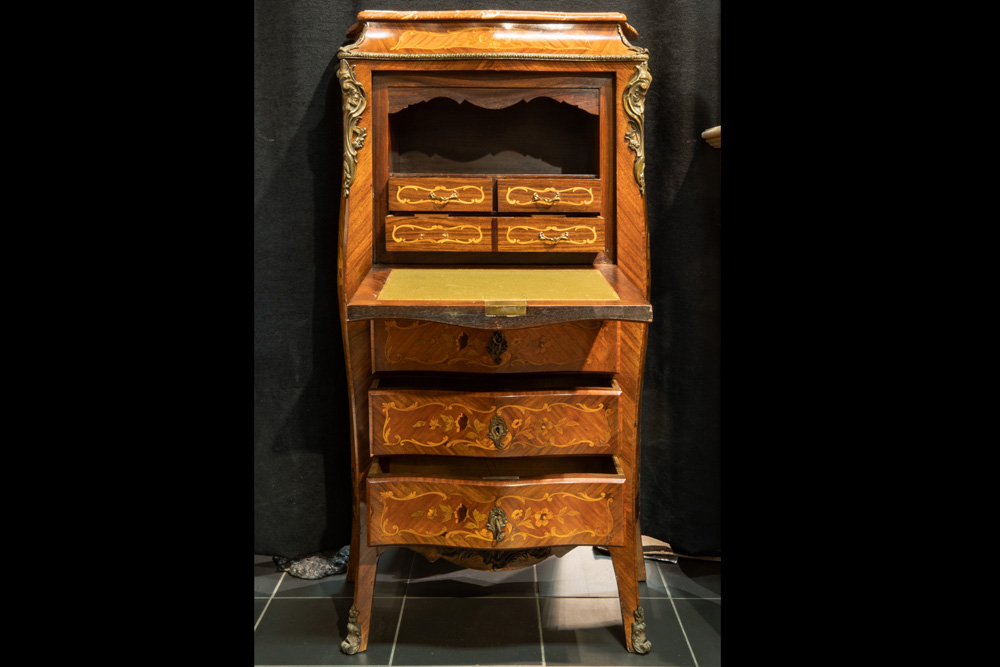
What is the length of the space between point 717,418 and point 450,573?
105 cm

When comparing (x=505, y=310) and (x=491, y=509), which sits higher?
(x=505, y=310)

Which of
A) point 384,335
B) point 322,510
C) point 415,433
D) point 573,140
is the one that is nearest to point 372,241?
point 384,335

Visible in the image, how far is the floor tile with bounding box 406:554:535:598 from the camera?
2.39 m

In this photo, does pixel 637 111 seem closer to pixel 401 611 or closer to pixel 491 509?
pixel 491 509

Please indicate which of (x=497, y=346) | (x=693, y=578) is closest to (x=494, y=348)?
(x=497, y=346)

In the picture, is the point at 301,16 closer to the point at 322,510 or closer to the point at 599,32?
the point at 599,32

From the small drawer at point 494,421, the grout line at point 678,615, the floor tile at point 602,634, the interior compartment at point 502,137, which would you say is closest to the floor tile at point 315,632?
the floor tile at point 602,634

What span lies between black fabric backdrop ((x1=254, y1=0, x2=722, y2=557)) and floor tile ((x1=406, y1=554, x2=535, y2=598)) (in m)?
0.31

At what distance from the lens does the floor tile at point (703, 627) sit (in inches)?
81.2

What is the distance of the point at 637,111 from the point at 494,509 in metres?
1.15

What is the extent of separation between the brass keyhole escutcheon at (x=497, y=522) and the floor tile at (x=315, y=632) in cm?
51

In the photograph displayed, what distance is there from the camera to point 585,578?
2480 mm

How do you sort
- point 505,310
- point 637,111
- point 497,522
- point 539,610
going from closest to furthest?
point 505,310 → point 497,522 → point 637,111 → point 539,610

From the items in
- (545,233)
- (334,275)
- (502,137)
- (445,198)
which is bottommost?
(334,275)
